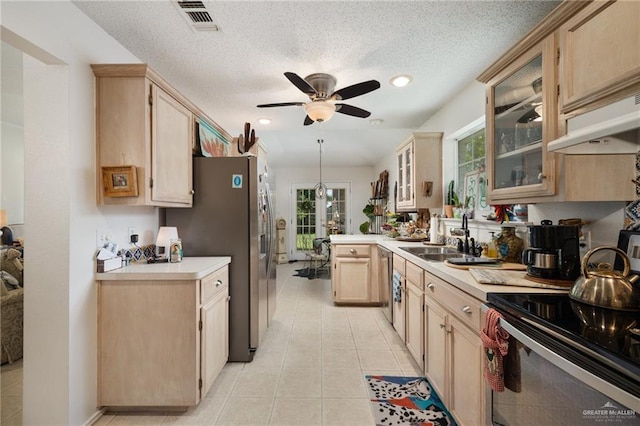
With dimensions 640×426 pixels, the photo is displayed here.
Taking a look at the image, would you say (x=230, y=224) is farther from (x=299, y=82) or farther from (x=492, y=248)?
(x=492, y=248)

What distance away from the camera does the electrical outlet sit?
5.64ft

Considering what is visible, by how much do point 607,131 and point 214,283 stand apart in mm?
2154

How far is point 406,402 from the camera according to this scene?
182 centimetres

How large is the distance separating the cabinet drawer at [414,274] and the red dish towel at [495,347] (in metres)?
0.90

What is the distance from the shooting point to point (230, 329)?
2338mm

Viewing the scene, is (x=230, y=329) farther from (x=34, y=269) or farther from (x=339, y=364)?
(x=34, y=269)

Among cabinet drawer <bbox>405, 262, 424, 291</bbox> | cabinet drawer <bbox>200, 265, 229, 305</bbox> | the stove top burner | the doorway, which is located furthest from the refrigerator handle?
the doorway

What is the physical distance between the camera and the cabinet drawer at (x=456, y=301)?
1316mm

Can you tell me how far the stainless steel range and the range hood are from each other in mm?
607

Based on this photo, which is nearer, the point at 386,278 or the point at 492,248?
the point at 492,248

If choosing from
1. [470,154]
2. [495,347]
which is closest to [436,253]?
[470,154]

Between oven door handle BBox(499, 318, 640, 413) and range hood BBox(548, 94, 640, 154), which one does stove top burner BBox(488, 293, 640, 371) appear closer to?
oven door handle BBox(499, 318, 640, 413)

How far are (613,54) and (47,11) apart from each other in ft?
8.64

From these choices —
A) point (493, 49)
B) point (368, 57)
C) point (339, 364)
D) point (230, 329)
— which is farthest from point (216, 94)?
point (339, 364)
